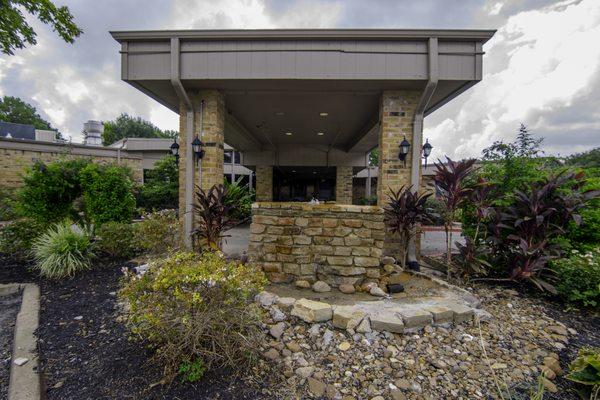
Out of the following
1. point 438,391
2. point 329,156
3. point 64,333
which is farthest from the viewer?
point 329,156

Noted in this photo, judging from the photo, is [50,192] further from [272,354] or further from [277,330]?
[272,354]

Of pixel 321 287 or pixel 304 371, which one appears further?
pixel 321 287

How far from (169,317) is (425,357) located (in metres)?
1.82

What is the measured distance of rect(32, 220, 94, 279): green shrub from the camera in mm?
3236

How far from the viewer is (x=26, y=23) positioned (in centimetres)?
451

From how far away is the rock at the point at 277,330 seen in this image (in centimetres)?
204

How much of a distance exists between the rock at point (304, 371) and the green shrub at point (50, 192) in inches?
185

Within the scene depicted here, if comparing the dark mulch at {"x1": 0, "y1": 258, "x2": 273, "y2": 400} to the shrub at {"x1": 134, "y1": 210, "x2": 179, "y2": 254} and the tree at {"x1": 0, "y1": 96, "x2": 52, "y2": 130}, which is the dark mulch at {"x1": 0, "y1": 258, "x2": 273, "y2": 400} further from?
the tree at {"x1": 0, "y1": 96, "x2": 52, "y2": 130}

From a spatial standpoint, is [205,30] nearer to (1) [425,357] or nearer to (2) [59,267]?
(2) [59,267]

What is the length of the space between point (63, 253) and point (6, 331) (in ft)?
4.24

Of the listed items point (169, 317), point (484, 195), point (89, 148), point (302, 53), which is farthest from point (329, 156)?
point (89, 148)

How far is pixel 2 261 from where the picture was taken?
3.85 meters

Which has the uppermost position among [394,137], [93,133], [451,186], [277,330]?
[93,133]

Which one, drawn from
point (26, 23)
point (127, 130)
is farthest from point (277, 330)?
point (127, 130)
